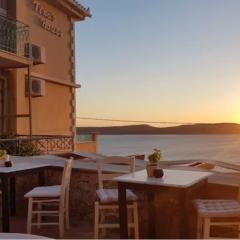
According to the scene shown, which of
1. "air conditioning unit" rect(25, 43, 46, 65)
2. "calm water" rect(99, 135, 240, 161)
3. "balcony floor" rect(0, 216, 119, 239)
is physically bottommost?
"calm water" rect(99, 135, 240, 161)

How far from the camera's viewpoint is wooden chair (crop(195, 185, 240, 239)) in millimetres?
3611

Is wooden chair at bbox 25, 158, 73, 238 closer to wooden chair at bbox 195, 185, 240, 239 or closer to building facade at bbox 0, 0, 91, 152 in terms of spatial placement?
wooden chair at bbox 195, 185, 240, 239

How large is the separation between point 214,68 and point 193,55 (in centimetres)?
76

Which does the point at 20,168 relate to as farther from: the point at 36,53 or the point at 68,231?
the point at 36,53

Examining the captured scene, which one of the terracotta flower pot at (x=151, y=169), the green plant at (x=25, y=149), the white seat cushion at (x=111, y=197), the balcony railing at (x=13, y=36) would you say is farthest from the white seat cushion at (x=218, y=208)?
the balcony railing at (x=13, y=36)

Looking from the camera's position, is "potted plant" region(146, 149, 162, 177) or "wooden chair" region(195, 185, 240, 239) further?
"potted plant" region(146, 149, 162, 177)

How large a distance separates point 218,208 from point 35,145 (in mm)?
7554

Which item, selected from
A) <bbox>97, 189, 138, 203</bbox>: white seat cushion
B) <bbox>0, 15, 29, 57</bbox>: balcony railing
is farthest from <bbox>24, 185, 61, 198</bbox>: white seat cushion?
<bbox>0, 15, 29, 57</bbox>: balcony railing

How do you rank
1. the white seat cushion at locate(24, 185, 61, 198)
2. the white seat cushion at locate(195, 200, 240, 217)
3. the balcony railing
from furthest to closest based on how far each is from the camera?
Result: 1. the balcony railing
2. the white seat cushion at locate(24, 185, 61, 198)
3. the white seat cushion at locate(195, 200, 240, 217)

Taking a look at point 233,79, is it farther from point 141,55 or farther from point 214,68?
point 141,55

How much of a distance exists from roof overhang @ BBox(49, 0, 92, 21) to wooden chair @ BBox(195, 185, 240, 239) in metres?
9.78

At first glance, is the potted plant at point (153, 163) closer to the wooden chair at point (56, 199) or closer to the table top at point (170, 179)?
the table top at point (170, 179)

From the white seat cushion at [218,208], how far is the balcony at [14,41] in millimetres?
6904

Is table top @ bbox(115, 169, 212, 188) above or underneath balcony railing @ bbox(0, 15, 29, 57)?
underneath
